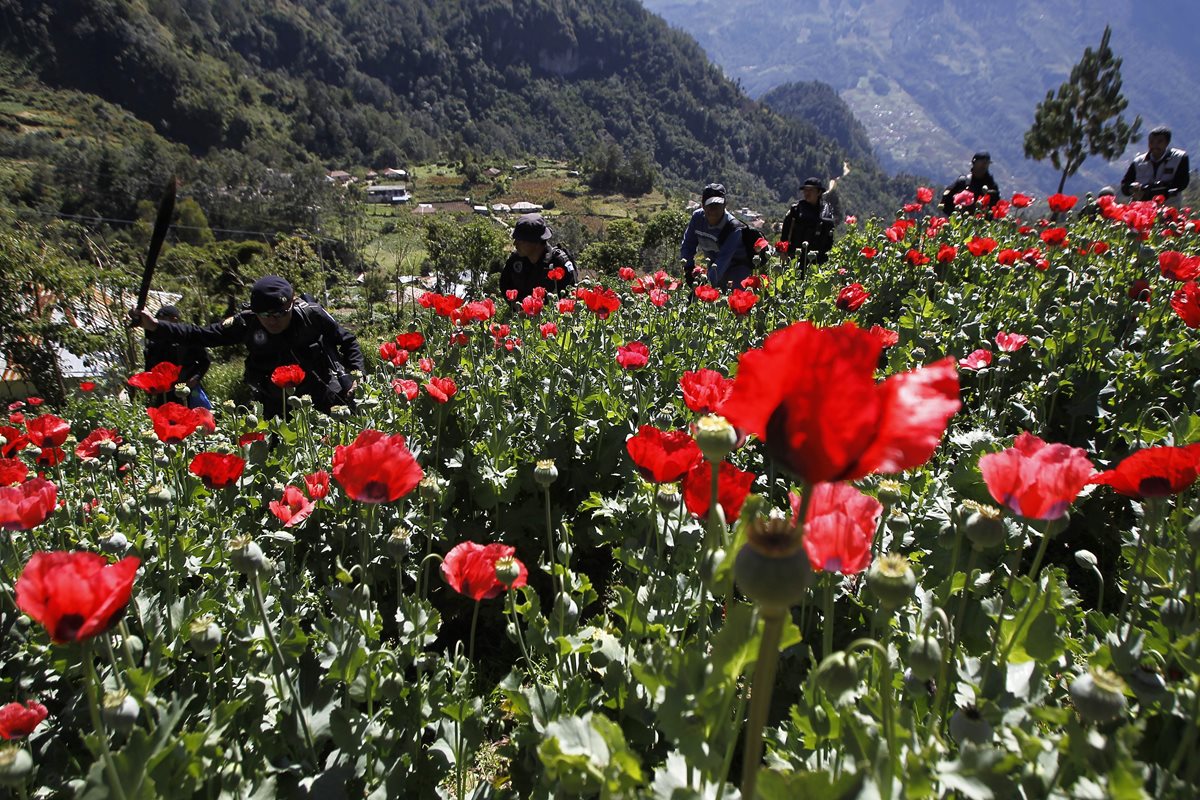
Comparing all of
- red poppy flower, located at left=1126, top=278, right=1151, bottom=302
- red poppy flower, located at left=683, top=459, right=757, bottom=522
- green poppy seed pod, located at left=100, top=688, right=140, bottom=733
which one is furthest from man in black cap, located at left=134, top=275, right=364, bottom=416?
red poppy flower, located at left=1126, top=278, right=1151, bottom=302

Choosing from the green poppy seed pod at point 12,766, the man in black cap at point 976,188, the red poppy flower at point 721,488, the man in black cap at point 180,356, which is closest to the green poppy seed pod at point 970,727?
the red poppy flower at point 721,488

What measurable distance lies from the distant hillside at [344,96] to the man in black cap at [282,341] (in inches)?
2904

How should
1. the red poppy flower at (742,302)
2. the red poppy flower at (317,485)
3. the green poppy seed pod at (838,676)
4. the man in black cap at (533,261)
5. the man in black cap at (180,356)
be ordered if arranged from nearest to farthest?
the green poppy seed pod at (838,676), the red poppy flower at (317,485), the red poppy flower at (742,302), the man in black cap at (180,356), the man in black cap at (533,261)

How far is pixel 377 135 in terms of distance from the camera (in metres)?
124

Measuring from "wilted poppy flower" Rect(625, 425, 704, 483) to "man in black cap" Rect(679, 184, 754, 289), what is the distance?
17.1 feet

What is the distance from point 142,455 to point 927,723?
4283 mm

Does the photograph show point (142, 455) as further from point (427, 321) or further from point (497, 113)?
point (497, 113)

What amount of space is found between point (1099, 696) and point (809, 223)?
24.3 ft

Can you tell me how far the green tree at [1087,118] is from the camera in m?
17.1

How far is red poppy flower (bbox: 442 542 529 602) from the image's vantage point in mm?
1730

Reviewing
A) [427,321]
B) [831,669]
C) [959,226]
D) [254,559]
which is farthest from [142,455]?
[959,226]

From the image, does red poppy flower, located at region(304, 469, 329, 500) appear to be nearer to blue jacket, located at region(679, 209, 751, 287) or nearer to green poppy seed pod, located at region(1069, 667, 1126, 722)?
green poppy seed pod, located at region(1069, 667, 1126, 722)

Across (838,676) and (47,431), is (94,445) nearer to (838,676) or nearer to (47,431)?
(47,431)

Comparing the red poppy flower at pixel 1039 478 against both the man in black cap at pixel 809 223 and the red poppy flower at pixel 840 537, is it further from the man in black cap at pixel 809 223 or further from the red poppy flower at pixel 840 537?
the man in black cap at pixel 809 223
